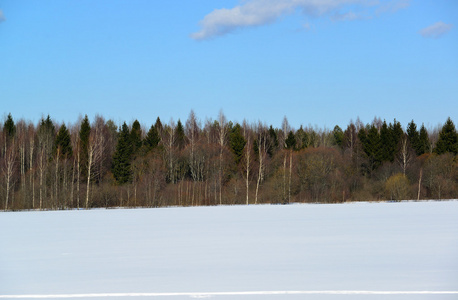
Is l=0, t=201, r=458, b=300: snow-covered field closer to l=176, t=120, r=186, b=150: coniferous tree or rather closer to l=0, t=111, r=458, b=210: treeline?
l=0, t=111, r=458, b=210: treeline

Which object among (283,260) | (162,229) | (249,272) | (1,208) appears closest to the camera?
(249,272)

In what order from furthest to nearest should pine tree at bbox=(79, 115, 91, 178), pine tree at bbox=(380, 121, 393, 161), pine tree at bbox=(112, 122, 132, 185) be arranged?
1. pine tree at bbox=(380, 121, 393, 161)
2. pine tree at bbox=(112, 122, 132, 185)
3. pine tree at bbox=(79, 115, 91, 178)

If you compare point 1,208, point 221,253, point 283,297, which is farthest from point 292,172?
point 283,297

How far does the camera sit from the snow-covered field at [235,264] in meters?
8.97

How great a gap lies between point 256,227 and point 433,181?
38641mm

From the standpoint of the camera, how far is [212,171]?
58000 millimetres

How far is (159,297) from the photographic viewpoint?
8516 millimetres

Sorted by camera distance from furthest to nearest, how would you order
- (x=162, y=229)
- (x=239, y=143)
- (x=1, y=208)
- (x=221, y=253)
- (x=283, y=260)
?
(x=239, y=143) < (x=1, y=208) < (x=162, y=229) < (x=221, y=253) < (x=283, y=260)

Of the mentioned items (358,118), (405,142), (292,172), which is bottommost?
(292,172)

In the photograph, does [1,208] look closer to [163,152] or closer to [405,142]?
[163,152]

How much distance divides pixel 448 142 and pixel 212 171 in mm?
28946

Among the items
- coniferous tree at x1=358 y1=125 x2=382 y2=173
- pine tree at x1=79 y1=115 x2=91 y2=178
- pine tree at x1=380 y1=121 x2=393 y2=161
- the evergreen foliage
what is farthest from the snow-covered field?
pine tree at x1=380 y1=121 x2=393 y2=161

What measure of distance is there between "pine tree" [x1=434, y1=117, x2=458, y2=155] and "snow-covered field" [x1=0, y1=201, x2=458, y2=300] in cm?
4535

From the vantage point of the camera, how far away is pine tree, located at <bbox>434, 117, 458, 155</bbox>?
199ft
